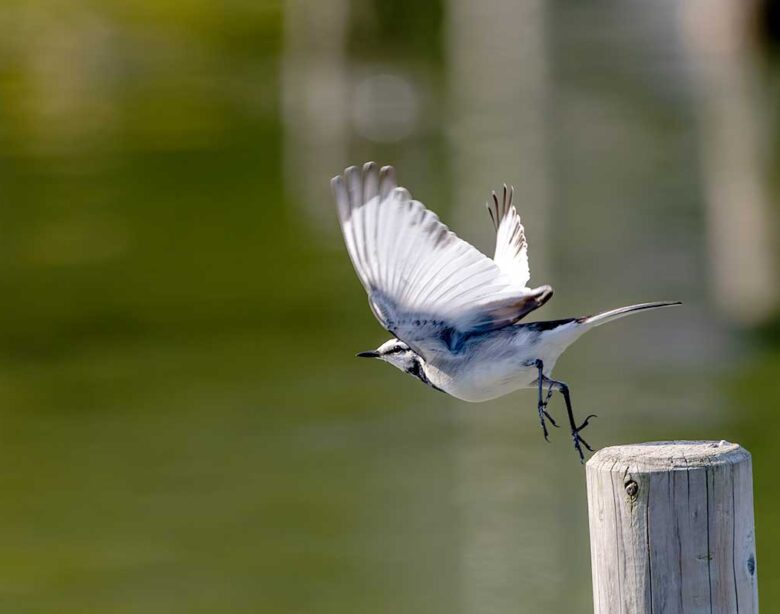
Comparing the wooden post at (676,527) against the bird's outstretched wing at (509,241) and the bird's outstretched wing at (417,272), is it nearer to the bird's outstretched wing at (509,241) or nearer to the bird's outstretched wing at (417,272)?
the bird's outstretched wing at (417,272)

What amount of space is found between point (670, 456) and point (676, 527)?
16 centimetres

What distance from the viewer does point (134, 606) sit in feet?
26.8

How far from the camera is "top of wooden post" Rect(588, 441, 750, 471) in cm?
348

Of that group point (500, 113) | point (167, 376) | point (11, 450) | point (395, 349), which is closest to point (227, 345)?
point (167, 376)

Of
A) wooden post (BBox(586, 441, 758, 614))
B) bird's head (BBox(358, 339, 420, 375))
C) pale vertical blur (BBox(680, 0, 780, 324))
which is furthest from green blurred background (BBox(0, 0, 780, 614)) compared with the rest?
wooden post (BBox(586, 441, 758, 614))

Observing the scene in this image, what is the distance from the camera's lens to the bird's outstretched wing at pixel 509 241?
173 inches

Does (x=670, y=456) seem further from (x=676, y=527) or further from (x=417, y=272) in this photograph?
(x=417, y=272)

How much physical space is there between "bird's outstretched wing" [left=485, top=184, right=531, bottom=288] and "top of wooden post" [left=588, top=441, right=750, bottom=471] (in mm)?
812

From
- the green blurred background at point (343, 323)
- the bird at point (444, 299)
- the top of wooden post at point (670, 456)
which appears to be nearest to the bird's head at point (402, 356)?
the bird at point (444, 299)

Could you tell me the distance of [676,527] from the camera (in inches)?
137

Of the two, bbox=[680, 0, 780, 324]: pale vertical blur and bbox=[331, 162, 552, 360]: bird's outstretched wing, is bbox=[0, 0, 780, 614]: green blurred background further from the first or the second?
bbox=[331, 162, 552, 360]: bird's outstretched wing

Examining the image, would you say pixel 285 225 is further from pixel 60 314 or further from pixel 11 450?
pixel 11 450

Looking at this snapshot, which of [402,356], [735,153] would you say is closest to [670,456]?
[402,356]

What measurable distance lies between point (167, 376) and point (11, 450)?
2.09 m
